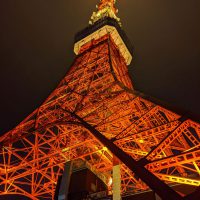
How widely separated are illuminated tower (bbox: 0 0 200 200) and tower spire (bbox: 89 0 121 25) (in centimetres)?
8

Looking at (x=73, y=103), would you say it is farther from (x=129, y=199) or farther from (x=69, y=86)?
(x=129, y=199)

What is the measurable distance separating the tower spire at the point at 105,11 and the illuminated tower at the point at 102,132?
3.2 inches

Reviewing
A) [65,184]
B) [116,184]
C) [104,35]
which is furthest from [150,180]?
[104,35]

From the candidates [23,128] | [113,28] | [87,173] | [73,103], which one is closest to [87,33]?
[113,28]

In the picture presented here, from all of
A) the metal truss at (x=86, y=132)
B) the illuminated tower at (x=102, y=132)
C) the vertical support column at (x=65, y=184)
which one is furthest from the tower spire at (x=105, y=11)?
the vertical support column at (x=65, y=184)

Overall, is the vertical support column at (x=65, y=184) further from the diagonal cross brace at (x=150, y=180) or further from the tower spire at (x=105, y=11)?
the tower spire at (x=105, y=11)

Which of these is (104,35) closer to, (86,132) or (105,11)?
(105,11)

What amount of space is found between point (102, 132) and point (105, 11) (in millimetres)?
13867

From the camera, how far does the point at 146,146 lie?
930cm

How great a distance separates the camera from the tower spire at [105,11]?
18636 millimetres

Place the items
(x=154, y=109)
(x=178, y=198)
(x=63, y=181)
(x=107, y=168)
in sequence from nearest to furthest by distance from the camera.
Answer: (x=178, y=198) < (x=154, y=109) < (x=63, y=181) < (x=107, y=168)

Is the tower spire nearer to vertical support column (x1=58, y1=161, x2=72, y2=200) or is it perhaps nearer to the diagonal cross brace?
vertical support column (x1=58, y1=161, x2=72, y2=200)

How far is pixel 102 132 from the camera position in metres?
7.44

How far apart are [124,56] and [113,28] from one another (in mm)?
2119
